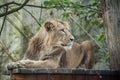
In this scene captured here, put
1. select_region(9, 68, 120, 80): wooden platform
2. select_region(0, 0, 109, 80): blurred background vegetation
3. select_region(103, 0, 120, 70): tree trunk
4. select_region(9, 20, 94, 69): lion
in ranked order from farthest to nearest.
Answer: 1. select_region(0, 0, 109, 80): blurred background vegetation
2. select_region(9, 20, 94, 69): lion
3. select_region(103, 0, 120, 70): tree trunk
4. select_region(9, 68, 120, 80): wooden platform

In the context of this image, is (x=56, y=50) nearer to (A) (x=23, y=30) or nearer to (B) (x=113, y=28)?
(B) (x=113, y=28)

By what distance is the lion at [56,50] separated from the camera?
462 centimetres

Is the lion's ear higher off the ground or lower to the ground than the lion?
higher

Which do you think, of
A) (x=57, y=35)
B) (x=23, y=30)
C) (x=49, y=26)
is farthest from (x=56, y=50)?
(x=23, y=30)

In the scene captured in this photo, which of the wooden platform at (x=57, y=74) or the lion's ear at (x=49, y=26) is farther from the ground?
the lion's ear at (x=49, y=26)

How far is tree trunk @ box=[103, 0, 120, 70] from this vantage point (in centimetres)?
405

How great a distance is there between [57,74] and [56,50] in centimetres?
112

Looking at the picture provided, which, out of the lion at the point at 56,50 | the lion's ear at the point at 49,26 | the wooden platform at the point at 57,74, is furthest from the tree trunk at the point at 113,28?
the lion's ear at the point at 49,26

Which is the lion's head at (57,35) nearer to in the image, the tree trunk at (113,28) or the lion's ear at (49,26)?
the lion's ear at (49,26)

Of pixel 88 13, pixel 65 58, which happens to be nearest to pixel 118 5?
pixel 65 58

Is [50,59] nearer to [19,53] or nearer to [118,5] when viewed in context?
[118,5]

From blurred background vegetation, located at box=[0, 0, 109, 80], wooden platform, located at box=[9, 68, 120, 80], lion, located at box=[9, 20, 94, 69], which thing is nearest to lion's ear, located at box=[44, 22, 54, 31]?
lion, located at box=[9, 20, 94, 69]

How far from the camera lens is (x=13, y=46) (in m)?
10.4

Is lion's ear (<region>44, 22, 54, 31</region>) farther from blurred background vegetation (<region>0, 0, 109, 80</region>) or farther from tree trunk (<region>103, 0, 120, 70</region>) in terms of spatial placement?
blurred background vegetation (<region>0, 0, 109, 80</region>)
